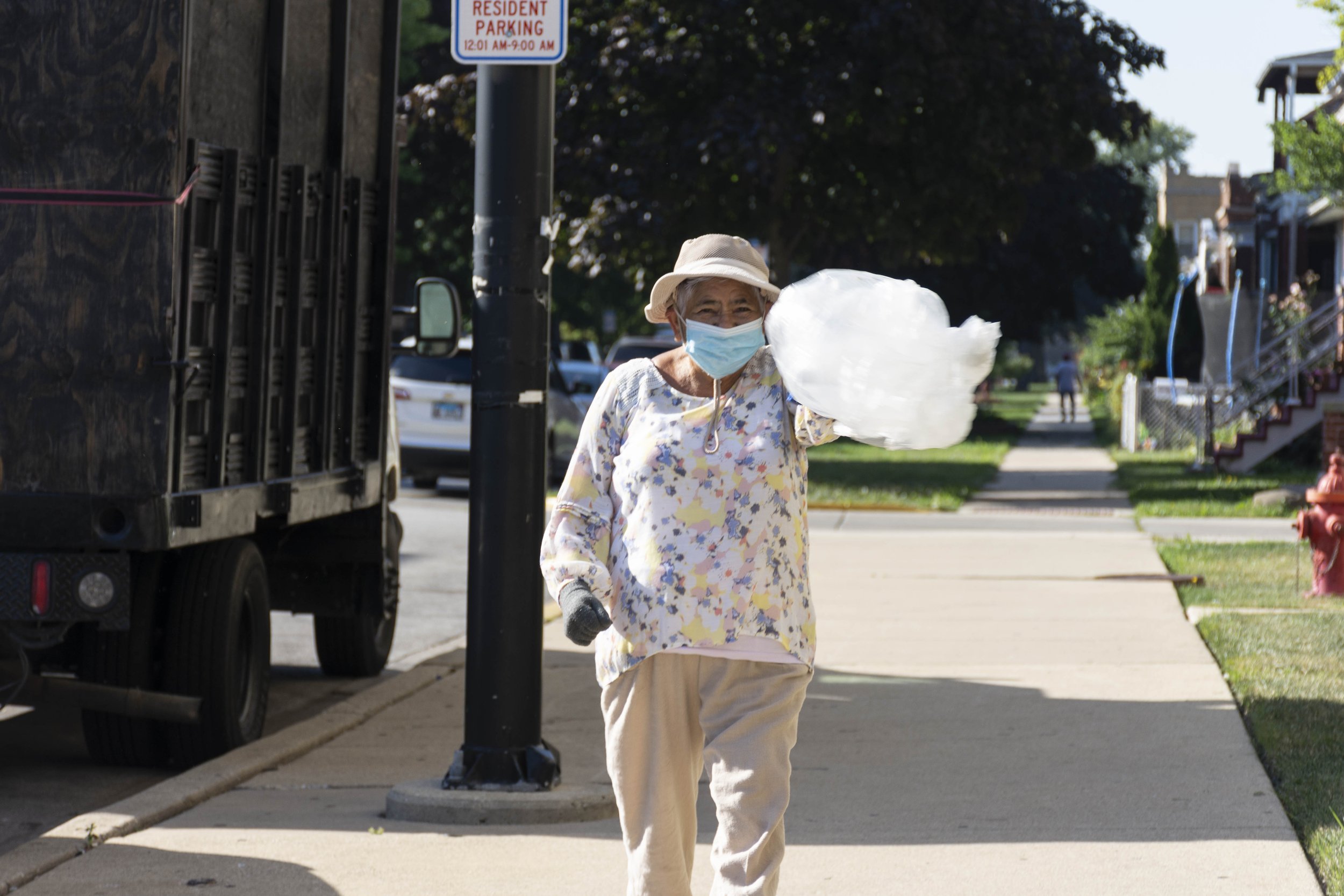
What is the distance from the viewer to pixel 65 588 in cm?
594

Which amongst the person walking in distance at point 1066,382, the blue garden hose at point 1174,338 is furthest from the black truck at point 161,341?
the person walking in distance at point 1066,382

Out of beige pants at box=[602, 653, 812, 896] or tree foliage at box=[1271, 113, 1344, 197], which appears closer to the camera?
beige pants at box=[602, 653, 812, 896]

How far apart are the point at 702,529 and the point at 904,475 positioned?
20695 mm

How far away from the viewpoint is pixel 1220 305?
29688 millimetres

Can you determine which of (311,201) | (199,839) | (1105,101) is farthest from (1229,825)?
(1105,101)

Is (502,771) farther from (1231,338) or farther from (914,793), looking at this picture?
(1231,338)

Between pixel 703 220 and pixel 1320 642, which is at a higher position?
pixel 703 220

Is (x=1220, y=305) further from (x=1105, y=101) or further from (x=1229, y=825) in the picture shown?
(x=1229, y=825)

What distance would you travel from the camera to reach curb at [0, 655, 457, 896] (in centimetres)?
529

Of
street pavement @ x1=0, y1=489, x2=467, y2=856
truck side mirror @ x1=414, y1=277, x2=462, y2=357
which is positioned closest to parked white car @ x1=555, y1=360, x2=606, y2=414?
street pavement @ x1=0, y1=489, x2=467, y2=856

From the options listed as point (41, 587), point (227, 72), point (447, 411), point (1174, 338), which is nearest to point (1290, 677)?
point (227, 72)

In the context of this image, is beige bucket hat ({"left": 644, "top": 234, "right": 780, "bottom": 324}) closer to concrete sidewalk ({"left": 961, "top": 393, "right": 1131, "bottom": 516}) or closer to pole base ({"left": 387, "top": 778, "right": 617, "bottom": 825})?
pole base ({"left": 387, "top": 778, "right": 617, "bottom": 825})

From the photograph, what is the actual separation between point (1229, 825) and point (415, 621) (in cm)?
684

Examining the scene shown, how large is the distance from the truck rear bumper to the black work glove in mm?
2550
